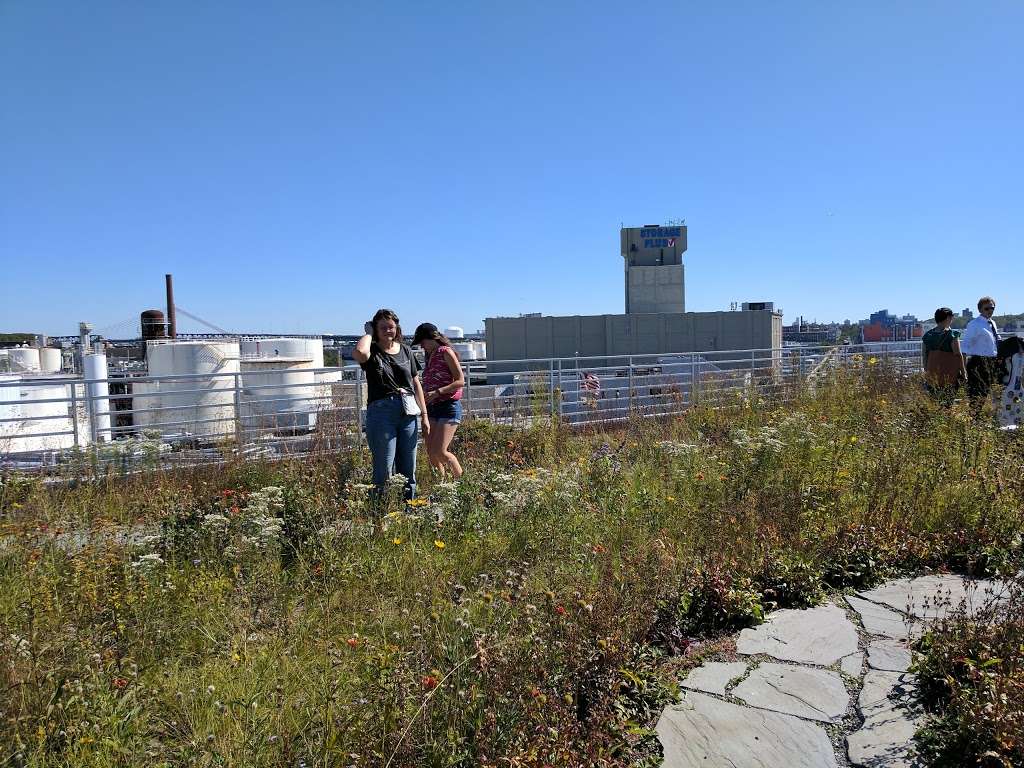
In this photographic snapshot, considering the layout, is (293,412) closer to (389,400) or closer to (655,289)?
(389,400)

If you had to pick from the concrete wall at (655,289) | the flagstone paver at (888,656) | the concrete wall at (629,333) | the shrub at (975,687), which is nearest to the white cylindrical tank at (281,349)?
the concrete wall at (629,333)

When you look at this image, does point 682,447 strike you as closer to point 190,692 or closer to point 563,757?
point 563,757

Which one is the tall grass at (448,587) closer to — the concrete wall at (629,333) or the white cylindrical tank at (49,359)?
the white cylindrical tank at (49,359)

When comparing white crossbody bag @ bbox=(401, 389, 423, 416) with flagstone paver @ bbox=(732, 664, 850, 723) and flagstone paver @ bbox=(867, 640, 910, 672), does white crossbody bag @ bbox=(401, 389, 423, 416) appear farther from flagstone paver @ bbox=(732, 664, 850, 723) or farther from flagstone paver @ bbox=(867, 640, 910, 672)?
flagstone paver @ bbox=(867, 640, 910, 672)

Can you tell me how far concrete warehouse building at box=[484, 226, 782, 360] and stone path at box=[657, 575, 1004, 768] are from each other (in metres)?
59.3

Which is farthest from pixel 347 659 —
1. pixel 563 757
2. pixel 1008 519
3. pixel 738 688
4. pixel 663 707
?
pixel 1008 519

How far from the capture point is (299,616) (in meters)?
3.27

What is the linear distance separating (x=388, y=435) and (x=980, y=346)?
809cm

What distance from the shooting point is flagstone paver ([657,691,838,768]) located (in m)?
2.47

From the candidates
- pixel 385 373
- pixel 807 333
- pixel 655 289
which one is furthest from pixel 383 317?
pixel 807 333

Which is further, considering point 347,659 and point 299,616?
point 299,616

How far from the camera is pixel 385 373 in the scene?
18.3ft

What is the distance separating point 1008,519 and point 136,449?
7.45 metres

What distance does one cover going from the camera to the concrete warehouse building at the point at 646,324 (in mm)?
63438
